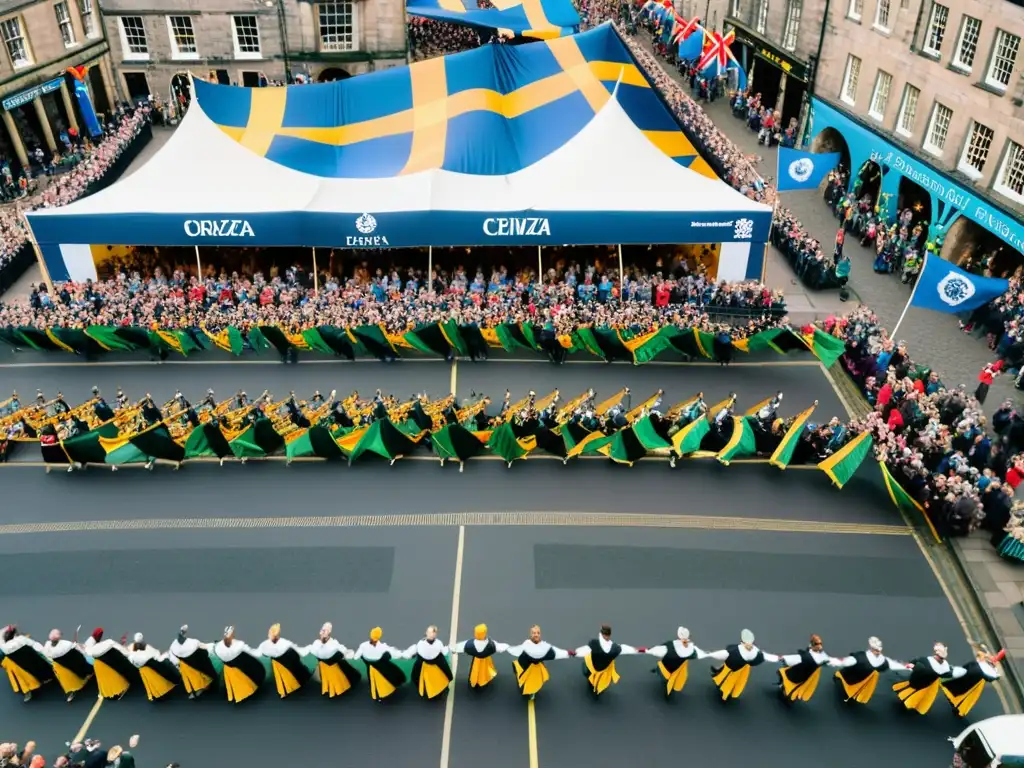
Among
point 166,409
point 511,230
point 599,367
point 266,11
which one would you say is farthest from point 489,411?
point 266,11

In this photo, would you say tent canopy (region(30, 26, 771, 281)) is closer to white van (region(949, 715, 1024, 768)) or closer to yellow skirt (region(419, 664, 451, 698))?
yellow skirt (region(419, 664, 451, 698))

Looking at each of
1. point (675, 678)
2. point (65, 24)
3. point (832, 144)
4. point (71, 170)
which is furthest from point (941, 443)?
point (65, 24)

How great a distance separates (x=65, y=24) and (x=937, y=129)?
32339mm

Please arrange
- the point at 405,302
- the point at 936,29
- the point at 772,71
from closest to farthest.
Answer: the point at 405,302 → the point at 936,29 → the point at 772,71

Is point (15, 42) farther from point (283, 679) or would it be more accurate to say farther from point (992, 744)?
point (992, 744)

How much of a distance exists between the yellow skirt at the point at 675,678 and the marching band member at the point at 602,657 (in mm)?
734

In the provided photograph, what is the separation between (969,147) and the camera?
2492 centimetres

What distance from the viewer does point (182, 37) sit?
3525 cm

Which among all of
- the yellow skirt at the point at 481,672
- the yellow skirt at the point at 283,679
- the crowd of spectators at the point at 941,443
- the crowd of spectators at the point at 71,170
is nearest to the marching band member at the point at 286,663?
the yellow skirt at the point at 283,679

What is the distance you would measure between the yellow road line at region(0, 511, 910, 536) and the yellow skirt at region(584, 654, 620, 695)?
370cm

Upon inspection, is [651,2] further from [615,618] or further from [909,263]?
[615,618]

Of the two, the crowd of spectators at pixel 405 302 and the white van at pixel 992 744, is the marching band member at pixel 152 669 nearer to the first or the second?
the crowd of spectators at pixel 405 302

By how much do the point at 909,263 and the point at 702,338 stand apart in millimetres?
8848

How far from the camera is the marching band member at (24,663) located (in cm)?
1241
